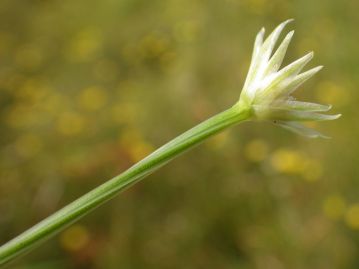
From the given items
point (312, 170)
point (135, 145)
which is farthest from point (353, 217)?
point (135, 145)

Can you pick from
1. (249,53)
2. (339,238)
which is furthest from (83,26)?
(339,238)

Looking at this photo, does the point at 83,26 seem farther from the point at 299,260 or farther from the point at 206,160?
the point at 299,260

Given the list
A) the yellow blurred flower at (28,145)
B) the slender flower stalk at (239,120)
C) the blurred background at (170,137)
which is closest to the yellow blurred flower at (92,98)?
the blurred background at (170,137)

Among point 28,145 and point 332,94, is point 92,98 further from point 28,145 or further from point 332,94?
point 332,94

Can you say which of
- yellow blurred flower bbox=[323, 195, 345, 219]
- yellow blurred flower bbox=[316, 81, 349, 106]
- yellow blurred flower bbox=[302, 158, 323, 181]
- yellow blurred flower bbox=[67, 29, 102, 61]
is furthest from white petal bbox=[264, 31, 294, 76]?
yellow blurred flower bbox=[67, 29, 102, 61]

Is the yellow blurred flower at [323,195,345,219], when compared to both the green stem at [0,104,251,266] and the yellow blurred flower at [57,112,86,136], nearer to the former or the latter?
the yellow blurred flower at [57,112,86,136]

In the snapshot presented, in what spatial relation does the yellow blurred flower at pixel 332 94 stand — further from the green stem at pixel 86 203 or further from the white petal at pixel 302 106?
the green stem at pixel 86 203

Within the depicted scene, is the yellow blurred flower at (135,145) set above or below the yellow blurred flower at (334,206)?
above
